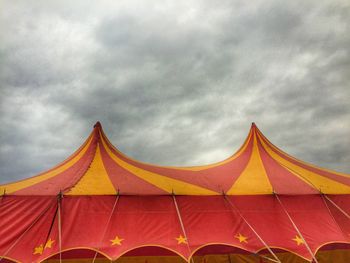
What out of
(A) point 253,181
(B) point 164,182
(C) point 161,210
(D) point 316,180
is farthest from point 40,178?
(D) point 316,180

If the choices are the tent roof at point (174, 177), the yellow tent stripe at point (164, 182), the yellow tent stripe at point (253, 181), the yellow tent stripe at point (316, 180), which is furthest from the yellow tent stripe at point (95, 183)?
the yellow tent stripe at point (316, 180)

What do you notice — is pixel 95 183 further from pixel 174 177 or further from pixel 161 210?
pixel 174 177

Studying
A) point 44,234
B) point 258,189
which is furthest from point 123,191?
point 258,189

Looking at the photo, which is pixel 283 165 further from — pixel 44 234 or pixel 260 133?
pixel 44 234

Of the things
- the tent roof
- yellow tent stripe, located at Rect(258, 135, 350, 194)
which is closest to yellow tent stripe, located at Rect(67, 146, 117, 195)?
the tent roof

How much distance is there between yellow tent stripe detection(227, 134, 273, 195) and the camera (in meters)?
6.66

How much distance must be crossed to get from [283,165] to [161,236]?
3.94 metres

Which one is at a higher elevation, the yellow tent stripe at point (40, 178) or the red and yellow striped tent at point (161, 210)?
the yellow tent stripe at point (40, 178)

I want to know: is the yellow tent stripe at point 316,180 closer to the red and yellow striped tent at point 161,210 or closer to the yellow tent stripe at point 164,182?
the red and yellow striped tent at point 161,210

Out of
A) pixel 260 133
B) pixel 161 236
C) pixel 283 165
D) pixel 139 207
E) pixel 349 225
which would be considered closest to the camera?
pixel 161 236

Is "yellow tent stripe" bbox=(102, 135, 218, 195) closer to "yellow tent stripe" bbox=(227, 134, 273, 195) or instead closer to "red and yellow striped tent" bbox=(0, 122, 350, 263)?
"red and yellow striped tent" bbox=(0, 122, 350, 263)

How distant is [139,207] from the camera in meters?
5.84

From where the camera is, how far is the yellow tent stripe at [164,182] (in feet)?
20.8

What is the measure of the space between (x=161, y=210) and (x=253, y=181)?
2322 millimetres
